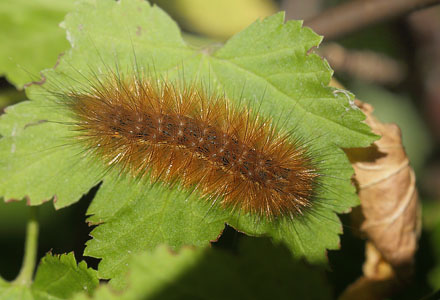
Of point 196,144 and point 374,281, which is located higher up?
point 196,144

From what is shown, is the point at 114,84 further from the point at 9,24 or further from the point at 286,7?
the point at 286,7

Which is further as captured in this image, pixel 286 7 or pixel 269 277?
pixel 286 7

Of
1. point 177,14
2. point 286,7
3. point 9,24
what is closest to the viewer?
point 9,24

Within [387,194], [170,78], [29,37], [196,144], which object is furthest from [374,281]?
[29,37]

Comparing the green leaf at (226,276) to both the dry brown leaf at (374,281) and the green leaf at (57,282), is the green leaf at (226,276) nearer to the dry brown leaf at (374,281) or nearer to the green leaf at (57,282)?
the green leaf at (57,282)

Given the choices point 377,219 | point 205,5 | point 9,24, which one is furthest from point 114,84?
point 205,5

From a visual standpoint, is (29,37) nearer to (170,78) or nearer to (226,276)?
(170,78)
